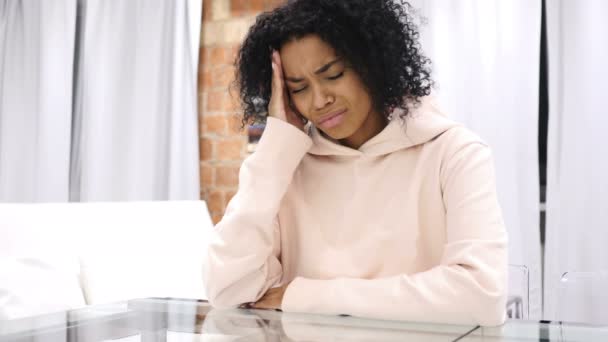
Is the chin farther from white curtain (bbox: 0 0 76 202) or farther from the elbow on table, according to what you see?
white curtain (bbox: 0 0 76 202)

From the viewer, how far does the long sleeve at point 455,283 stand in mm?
1165

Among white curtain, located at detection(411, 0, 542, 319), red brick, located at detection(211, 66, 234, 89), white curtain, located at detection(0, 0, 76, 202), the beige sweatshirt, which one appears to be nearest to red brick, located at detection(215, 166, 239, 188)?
red brick, located at detection(211, 66, 234, 89)

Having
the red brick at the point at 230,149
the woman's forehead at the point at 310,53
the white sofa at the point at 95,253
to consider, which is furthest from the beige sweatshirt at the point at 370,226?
the red brick at the point at 230,149

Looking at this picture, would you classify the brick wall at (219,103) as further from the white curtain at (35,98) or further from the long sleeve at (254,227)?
the long sleeve at (254,227)

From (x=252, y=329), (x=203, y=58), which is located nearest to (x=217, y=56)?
(x=203, y=58)

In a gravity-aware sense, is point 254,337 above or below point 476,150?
below

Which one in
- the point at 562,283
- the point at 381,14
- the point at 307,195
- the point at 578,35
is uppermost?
the point at 578,35

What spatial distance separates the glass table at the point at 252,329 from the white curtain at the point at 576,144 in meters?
1.91

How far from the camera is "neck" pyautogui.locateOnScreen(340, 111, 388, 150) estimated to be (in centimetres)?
153

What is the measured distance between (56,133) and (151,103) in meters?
0.52

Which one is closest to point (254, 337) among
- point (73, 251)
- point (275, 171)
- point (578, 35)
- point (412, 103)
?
point (275, 171)

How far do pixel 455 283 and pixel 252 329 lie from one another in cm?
43

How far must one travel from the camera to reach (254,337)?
2.85 ft

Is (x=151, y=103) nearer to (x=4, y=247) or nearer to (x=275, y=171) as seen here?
(x=4, y=247)
